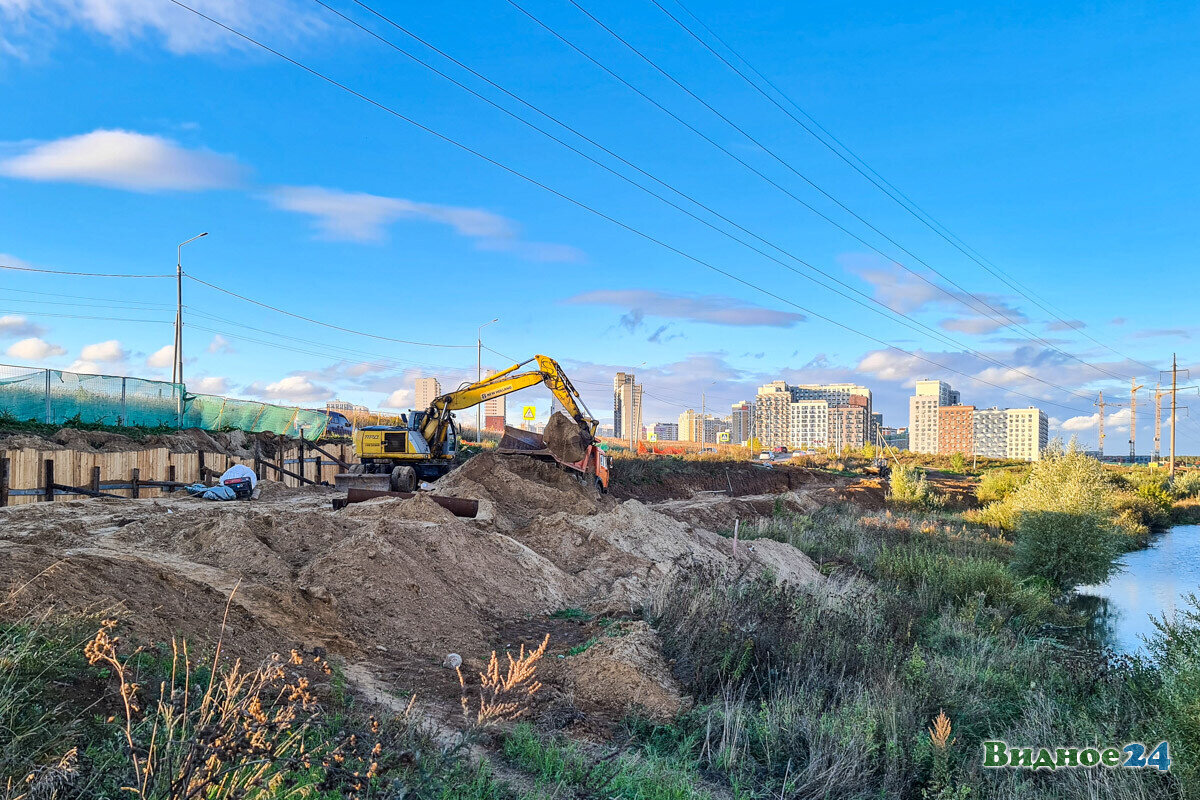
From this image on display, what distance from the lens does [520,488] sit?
65.9 ft

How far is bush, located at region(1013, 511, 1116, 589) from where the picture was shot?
69.0 ft

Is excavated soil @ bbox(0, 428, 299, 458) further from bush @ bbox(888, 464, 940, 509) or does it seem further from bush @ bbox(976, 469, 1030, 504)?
bush @ bbox(976, 469, 1030, 504)

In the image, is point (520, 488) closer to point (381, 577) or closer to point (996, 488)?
point (381, 577)

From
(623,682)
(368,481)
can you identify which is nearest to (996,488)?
(368,481)

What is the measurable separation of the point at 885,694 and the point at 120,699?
21.5ft

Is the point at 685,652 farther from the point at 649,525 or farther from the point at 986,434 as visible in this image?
the point at 986,434

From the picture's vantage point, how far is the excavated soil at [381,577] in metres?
6.96

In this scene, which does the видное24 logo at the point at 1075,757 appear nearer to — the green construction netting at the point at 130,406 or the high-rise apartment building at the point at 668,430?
the green construction netting at the point at 130,406

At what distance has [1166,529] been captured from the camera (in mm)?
38688

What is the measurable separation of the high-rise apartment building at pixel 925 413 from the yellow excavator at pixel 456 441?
140m

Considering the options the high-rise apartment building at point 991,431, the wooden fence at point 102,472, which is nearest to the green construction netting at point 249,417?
the wooden fence at point 102,472

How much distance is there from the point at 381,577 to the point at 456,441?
1669 centimetres

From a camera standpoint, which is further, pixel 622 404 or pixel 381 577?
pixel 622 404

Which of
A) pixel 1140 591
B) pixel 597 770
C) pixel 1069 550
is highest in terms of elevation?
pixel 597 770
